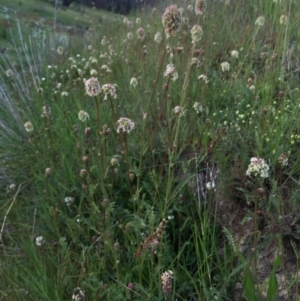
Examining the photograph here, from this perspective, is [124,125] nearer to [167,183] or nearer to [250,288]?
[167,183]

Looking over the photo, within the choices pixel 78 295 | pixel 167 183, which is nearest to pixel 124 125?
pixel 167 183

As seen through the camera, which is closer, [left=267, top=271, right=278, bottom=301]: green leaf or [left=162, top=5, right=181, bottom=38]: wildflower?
[left=267, top=271, right=278, bottom=301]: green leaf

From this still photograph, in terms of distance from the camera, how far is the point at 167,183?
73.0 inches

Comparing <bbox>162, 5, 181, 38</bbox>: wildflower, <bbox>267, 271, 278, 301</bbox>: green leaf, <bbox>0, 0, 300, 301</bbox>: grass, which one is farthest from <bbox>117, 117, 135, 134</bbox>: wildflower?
<bbox>267, 271, 278, 301</bbox>: green leaf

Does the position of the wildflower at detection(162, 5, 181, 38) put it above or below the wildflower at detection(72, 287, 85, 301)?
above

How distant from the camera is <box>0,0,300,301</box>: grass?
5.39 feet

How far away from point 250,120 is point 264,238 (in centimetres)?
66

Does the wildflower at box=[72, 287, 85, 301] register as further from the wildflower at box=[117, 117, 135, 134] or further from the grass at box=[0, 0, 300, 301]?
the wildflower at box=[117, 117, 135, 134]

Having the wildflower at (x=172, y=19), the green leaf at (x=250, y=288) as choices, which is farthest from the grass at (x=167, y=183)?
the wildflower at (x=172, y=19)

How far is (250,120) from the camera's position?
2.21 m

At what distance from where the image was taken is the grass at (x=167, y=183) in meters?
1.64

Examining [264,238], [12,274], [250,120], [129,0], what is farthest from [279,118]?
[129,0]

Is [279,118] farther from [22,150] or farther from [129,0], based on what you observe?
[129,0]

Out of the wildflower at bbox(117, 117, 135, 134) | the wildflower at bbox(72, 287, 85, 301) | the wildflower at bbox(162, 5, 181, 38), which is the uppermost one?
the wildflower at bbox(162, 5, 181, 38)
